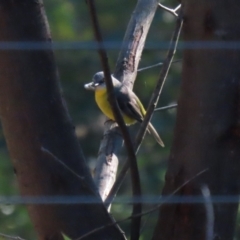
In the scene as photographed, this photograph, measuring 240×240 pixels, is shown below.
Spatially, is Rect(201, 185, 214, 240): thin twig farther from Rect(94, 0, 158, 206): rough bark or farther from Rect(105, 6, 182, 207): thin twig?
Rect(94, 0, 158, 206): rough bark

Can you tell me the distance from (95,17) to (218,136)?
40cm

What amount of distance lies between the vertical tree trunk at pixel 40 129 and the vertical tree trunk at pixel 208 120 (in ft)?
0.64

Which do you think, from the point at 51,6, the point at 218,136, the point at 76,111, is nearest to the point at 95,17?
the point at 218,136

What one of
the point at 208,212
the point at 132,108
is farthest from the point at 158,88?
the point at 132,108

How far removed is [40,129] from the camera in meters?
1.65

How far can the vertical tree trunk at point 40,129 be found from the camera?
163cm

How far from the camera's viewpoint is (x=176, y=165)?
5.45 ft

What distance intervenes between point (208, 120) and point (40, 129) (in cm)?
37

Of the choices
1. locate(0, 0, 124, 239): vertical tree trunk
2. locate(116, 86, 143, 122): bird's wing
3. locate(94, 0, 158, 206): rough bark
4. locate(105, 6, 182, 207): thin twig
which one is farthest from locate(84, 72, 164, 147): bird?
locate(0, 0, 124, 239): vertical tree trunk

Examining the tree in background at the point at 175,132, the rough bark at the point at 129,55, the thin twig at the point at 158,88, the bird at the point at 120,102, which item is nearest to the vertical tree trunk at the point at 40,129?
the tree in background at the point at 175,132

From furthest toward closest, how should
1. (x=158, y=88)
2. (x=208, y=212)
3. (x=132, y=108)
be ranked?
(x=132, y=108) < (x=158, y=88) < (x=208, y=212)

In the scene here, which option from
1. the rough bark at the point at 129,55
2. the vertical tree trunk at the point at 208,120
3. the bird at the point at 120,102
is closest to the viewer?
the vertical tree trunk at the point at 208,120

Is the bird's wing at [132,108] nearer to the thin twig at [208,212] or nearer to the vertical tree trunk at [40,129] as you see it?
the vertical tree trunk at [40,129]

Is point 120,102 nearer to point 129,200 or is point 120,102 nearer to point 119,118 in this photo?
point 129,200
